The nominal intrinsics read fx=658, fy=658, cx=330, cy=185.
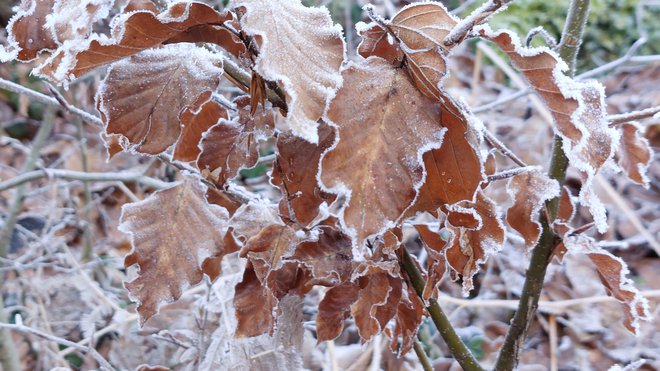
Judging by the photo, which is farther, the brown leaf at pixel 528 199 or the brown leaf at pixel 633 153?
the brown leaf at pixel 633 153

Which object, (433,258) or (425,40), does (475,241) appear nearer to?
→ (433,258)

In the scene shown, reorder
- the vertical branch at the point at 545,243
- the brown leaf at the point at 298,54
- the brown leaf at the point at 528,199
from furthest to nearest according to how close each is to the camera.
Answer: the vertical branch at the point at 545,243, the brown leaf at the point at 528,199, the brown leaf at the point at 298,54

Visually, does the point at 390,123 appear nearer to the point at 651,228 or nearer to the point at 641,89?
the point at 651,228

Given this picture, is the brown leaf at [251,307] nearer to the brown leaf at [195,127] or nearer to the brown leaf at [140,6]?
the brown leaf at [195,127]

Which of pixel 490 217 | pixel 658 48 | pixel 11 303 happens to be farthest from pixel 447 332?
pixel 658 48

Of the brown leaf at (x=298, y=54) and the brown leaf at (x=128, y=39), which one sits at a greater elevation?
the brown leaf at (x=298, y=54)

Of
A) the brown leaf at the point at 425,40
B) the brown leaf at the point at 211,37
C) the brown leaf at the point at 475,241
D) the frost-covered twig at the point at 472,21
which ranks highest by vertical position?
the frost-covered twig at the point at 472,21

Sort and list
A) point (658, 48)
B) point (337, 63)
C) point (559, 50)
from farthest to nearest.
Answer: point (658, 48)
point (559, 50)
point (337, 63)

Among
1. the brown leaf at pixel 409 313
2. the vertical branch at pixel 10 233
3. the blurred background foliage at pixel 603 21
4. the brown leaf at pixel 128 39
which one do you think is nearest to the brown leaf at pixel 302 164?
the brown leaf at pixel 128 39
